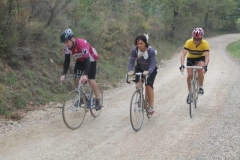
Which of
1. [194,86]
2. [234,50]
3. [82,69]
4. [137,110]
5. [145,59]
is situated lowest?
[234,50]

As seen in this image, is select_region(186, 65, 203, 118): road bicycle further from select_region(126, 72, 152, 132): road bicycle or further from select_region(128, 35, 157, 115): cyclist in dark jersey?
select_region(126, 72, 152, 132): road bicycle

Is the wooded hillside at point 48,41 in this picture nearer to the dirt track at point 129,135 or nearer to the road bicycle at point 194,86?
the dirt track at point 129,135

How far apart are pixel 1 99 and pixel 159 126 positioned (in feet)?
12.9

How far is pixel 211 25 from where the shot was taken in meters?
51.0

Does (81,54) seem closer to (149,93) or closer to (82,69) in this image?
(82,69)

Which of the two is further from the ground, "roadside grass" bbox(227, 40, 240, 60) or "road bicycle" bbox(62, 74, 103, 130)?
"road bicycle" bbox(62, 74, 103, 130)

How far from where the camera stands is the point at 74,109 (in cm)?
622

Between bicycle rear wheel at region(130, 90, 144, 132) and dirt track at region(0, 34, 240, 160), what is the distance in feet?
0.54

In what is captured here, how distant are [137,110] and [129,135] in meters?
0.59

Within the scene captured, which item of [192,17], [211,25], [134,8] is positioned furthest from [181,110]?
[211,25]

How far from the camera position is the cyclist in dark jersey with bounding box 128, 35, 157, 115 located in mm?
6195

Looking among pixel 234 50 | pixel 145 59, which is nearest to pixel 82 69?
pixel 145 59

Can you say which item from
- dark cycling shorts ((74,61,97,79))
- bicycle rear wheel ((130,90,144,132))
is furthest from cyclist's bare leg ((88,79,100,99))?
bicycle rear wheel ((130,90,144,132))

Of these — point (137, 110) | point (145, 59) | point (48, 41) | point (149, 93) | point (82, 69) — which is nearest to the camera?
point (137, 110)
